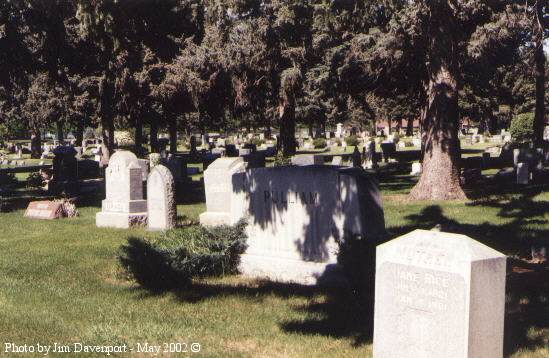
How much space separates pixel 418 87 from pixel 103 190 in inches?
614

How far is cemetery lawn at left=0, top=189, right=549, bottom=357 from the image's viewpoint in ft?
20.4

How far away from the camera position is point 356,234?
8242 millimetres

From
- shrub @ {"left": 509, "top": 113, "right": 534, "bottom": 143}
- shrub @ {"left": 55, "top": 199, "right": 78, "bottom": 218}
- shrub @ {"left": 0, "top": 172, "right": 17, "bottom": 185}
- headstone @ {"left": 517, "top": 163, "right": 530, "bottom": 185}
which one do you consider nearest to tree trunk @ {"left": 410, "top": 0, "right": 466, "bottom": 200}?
headstone @ {"left": 517, "top": 163, "right": 530, "bottom": 185}

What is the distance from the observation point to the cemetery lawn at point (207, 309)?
20.4ft

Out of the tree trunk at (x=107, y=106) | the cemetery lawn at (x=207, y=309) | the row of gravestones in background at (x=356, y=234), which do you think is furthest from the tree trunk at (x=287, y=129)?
the cemetery lawn at (x=207, y=309)

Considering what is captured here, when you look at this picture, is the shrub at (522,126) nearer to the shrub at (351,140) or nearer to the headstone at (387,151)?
the shrub at (351,140)

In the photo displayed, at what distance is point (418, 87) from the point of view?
29.5 meters

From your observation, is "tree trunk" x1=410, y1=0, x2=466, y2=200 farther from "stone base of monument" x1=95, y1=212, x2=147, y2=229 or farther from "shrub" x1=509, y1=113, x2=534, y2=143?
"shrub" x1=509, y1=113, x2=534, y2=143

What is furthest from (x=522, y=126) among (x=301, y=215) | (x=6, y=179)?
(x=301, y=215)

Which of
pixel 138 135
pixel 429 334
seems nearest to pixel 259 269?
pixel 429 334

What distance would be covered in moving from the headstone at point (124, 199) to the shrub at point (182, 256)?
4675mm

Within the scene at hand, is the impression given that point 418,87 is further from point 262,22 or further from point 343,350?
point 343,350

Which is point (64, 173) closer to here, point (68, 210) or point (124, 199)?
point (68, 210)

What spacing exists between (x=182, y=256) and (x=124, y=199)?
5943 millimetres
